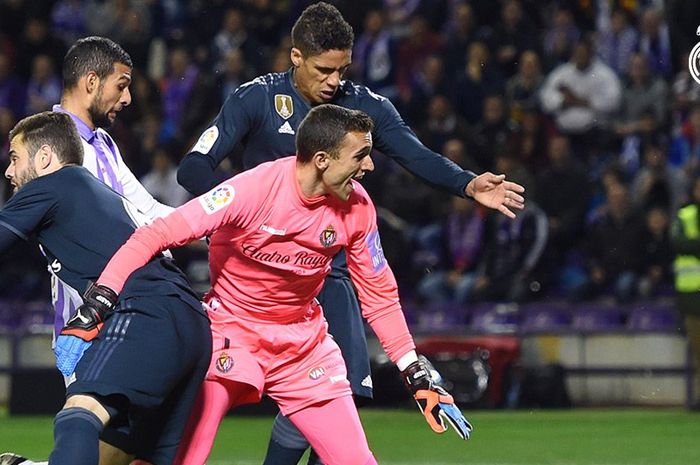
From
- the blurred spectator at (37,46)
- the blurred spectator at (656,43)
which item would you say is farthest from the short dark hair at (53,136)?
the blurred spectator at (37,46)

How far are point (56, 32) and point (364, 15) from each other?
13.1 feet

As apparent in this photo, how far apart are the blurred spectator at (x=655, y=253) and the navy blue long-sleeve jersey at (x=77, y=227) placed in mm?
8510

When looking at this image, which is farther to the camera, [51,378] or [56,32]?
[56,32]

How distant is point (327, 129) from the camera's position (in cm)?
548

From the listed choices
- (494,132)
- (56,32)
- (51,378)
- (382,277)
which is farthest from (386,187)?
(382,277)

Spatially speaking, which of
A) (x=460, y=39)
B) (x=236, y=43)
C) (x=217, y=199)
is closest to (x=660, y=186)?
(x=460, y=39)

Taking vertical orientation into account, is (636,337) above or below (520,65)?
below

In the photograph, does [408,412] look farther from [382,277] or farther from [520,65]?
[382,277]

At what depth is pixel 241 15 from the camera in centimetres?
1622

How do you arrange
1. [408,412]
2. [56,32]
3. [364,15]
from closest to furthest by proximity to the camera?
[408,412], [364,15], [56,32]

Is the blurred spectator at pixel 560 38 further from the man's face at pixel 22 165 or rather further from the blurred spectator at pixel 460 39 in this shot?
the man's face at pixel 22 165

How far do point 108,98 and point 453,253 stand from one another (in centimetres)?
786

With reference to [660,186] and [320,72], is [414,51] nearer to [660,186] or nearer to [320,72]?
[660,186]

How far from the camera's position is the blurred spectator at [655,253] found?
43.3ft
